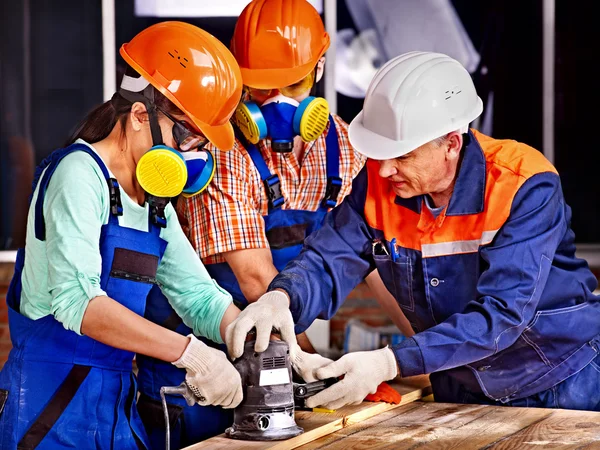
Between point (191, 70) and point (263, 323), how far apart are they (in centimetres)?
75

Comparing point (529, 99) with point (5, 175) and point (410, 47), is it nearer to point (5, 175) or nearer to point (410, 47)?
point (410, 47)

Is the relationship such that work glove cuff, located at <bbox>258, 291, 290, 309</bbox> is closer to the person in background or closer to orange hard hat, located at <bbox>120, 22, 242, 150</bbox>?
the person in background

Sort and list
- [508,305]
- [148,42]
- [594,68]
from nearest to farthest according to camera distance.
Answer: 1. [508,305]
2. [148,42]
3. [594,68]

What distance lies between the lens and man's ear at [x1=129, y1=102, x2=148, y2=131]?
2.69m

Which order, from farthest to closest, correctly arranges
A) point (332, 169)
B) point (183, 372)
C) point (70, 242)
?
1. point (332, 169)
2. point (183, 372)
3. point (70, 242)

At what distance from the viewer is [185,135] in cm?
272

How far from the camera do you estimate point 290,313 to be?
8.90 ft

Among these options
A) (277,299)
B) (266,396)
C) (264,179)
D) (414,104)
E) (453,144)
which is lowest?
(266,396)

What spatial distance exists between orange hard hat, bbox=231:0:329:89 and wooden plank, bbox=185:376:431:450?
43.7 inches

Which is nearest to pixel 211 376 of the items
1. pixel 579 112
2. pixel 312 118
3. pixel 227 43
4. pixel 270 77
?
pixel 312 118

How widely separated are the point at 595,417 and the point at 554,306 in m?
0.33

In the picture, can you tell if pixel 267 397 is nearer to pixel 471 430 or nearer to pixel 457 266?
pixel 471 430

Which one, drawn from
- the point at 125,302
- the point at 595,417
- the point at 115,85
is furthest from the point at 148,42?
the point at 115,85

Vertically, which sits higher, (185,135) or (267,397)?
(185,135)
